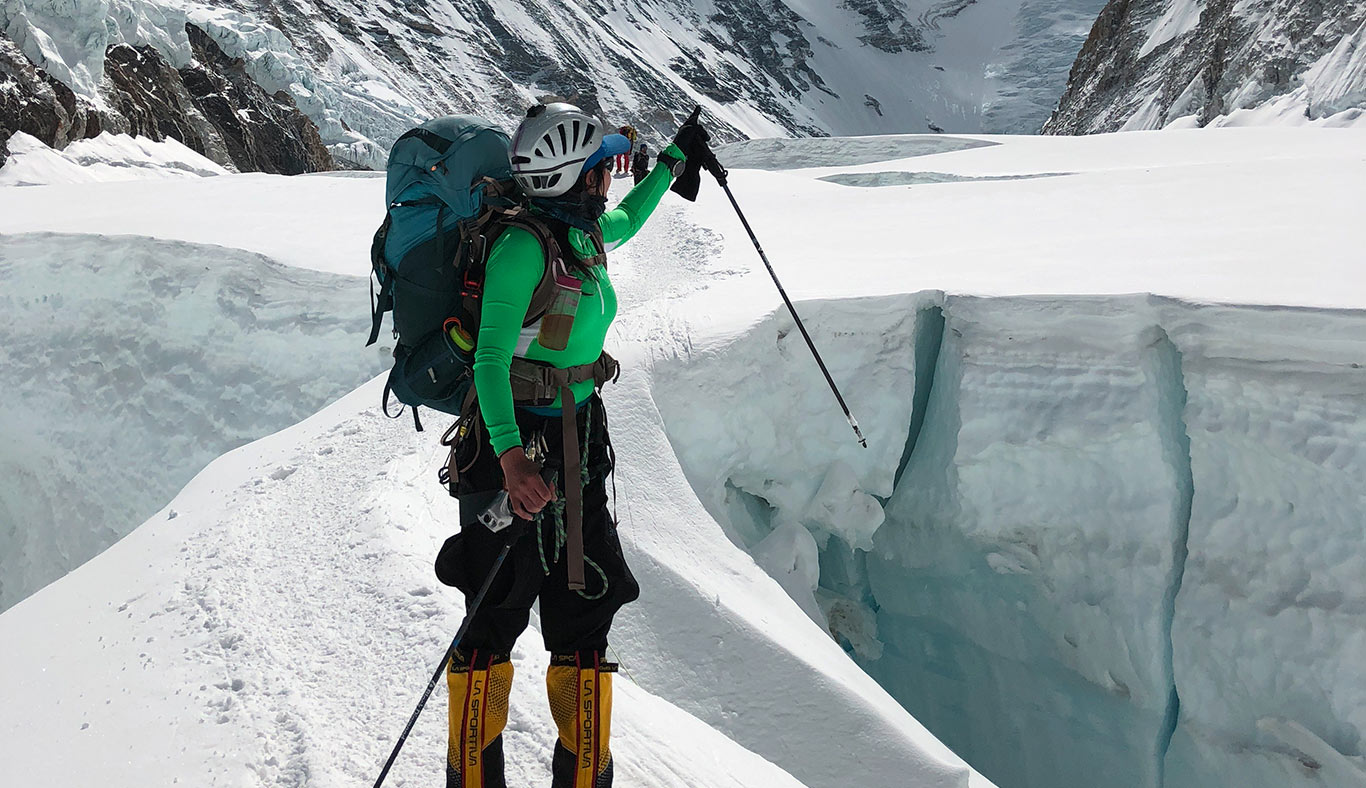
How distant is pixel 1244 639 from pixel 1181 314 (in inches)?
58.6

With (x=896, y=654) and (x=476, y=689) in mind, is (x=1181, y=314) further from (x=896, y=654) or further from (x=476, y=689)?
(x=476, y=689)

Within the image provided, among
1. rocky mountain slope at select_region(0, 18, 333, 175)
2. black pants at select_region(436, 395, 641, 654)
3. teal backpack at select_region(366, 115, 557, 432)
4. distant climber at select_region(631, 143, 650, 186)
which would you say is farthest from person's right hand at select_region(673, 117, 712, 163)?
rocky mountain slope at select_region(0, 18, 333, 175)

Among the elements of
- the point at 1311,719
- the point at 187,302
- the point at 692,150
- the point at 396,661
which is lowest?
the point at 187,302

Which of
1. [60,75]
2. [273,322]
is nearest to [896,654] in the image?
[273,322]

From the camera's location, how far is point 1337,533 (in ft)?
12.0

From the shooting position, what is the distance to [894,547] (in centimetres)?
548

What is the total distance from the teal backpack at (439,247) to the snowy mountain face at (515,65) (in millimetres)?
26605

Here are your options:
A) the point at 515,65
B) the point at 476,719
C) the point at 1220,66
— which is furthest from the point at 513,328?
the point at 515,65

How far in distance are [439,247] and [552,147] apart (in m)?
0.37

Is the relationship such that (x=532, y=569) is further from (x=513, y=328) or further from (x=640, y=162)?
(x=640, y=162)

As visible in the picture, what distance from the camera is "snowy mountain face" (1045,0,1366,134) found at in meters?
19.2

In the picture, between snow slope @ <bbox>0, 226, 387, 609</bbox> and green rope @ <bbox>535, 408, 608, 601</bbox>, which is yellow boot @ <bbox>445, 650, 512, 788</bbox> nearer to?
green rope @ <bbox>535, 408, 608, 601</bbox>

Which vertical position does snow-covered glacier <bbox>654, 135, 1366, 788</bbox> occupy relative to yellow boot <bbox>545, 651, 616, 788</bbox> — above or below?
above

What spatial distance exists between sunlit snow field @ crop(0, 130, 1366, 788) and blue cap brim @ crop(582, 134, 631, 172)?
61.6 inches
